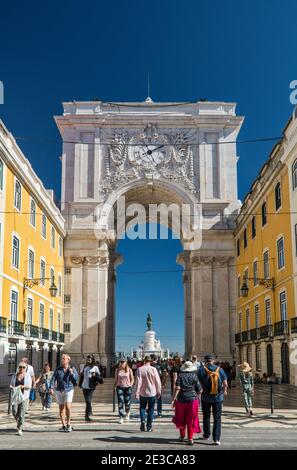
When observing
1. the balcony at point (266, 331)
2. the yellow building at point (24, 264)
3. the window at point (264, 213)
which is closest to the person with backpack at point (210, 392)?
the yellow building at point (24, 264)

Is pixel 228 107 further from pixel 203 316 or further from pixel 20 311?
pixel 20 311

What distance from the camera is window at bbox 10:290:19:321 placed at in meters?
29.0

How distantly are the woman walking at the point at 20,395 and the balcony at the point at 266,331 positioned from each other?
66.9 feet

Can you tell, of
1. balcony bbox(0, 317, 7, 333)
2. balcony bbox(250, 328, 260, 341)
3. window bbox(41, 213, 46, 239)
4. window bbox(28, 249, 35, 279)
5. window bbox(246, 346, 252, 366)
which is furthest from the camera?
window bbox(246, 346, 252, 366)

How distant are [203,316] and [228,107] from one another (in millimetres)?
18058

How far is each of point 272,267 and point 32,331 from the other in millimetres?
13794

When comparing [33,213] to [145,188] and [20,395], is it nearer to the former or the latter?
[145,188]

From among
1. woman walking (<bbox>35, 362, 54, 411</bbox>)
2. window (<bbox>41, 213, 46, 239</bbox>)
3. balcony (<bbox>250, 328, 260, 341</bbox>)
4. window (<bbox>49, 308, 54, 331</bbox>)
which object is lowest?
woman walking (<bbox>35, 362, 54, 411</bbox>)

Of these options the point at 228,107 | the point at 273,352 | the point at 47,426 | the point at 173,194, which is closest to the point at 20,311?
the point at 273,352

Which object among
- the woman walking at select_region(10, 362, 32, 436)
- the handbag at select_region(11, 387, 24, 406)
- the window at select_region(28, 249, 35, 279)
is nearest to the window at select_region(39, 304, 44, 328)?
the window at select_region(28, 249, 35, 279)

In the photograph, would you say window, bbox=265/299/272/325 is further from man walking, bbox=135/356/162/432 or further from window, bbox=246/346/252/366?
man walking, bbox=135/356/162/432

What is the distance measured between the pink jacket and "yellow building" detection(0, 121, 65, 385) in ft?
48.4

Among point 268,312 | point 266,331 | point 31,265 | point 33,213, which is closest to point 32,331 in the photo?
point 31,265

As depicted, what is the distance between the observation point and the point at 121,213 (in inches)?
2045
